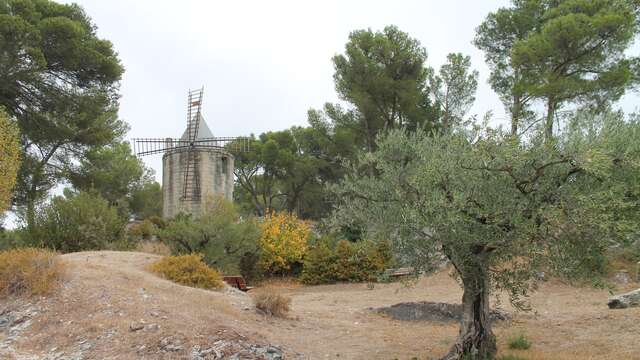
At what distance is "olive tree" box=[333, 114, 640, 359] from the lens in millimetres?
6070

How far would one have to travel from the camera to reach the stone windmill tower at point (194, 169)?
32.2 m

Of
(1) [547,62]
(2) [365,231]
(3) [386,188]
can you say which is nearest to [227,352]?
(2) [365,231]

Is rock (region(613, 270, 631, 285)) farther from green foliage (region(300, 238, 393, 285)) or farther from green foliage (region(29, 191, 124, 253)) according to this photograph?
green foliage (region(29, 191, 124, 253))

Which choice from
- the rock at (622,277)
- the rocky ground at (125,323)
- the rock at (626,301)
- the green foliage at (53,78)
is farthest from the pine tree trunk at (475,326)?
the green foliage at (53,78)

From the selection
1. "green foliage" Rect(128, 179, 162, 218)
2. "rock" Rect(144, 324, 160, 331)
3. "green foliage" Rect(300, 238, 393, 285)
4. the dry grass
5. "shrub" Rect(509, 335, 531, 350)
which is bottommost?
"shrub" Rect(509, 335, 531, 350)

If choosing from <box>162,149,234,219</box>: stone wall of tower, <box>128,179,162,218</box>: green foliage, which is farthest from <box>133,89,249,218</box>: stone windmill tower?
<box>128,179,162,218</box>: green foliage

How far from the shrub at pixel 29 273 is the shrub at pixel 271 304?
3788 millimetres

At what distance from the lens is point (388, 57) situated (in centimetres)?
2731

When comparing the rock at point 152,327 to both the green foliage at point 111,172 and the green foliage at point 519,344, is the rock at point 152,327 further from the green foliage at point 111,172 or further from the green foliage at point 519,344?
the green foliage at point 111,172

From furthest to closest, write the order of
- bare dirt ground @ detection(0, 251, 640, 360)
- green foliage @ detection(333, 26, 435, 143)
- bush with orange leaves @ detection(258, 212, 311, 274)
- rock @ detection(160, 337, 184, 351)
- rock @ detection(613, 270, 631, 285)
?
green foliage @ detection(333, 26, 435, 143)
bush with orange leaves @ detection(258, 212, 311, 274)
rock @ detection(613, 270, 631, 285)
bare dirt ground @ detection(0, 251, 640, 360)
rock @ detection(160, 337, 184, 351)

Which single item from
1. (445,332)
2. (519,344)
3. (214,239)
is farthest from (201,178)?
(519,344)

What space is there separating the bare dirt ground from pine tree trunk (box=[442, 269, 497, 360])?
0.73 m

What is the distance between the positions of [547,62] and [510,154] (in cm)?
1715

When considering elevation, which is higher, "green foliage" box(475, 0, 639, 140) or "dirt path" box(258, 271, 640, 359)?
"green foliage" box(475, 0, 639, 140)
